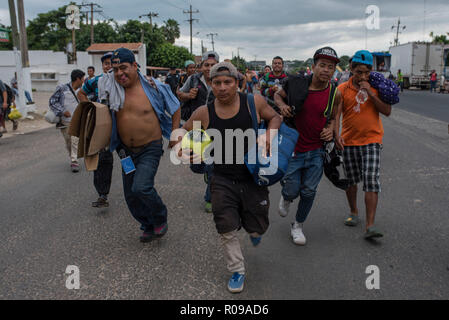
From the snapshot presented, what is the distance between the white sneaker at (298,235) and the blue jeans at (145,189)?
1.36 m

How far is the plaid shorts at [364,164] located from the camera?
→ 13.4ft

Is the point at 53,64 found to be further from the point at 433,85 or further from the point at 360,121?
the point at 360,121

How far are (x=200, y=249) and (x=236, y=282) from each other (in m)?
0.86

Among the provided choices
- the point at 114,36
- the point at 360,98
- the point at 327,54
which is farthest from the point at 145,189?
the point at 114,36

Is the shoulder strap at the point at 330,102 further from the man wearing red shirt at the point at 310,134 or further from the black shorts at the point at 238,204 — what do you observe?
the black shorts at the point at 238,204

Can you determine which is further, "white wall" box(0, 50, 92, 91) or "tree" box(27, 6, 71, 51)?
"tree" box(27, 6, 71, 51)

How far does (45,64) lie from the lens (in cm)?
4966

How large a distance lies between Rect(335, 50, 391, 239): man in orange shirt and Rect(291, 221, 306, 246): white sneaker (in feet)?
2.13

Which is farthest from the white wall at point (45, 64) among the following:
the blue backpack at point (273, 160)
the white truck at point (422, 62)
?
the blue backpack at point (273, 160)

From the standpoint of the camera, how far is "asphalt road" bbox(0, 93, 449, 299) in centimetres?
316

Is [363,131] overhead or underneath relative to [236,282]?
overhead

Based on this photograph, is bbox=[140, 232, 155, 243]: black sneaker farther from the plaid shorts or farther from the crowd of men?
the plaid shorts

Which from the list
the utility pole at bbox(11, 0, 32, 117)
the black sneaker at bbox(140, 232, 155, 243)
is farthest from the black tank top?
the utility pole at bbox(11, 0, 32, 117)

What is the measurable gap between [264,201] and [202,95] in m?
2.66
